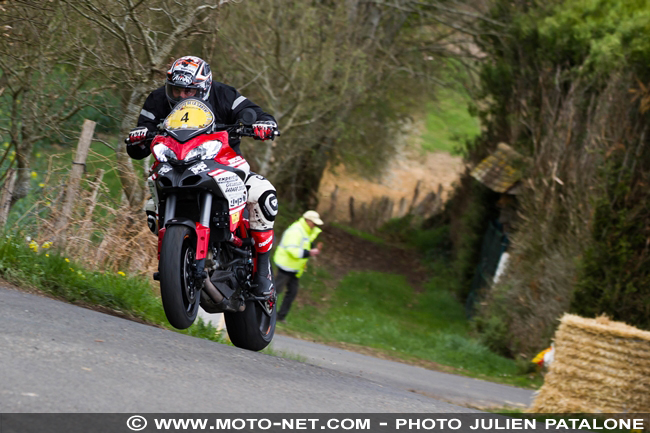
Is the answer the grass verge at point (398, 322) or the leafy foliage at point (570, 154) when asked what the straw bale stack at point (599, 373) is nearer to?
the leafy foliage at point (570, 154)

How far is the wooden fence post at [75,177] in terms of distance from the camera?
7.91 metres

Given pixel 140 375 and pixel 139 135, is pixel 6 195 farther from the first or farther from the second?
pixel 140 375

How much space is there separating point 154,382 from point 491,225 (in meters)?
17.5

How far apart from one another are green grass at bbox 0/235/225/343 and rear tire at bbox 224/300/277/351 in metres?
0.63

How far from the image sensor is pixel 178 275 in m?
5.57

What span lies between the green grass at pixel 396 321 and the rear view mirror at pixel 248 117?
7.51 meters

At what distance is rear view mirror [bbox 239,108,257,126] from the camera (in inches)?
248

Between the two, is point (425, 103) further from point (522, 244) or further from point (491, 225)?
point (522, 244)

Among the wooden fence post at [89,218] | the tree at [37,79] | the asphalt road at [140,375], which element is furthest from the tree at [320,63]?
the asphalt road at [140,375]

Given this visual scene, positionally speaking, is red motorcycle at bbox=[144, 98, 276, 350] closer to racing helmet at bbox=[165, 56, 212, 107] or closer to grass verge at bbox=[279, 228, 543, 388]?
racing helmet at bbox=[165, 56, 212, 107]

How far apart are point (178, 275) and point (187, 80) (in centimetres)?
153

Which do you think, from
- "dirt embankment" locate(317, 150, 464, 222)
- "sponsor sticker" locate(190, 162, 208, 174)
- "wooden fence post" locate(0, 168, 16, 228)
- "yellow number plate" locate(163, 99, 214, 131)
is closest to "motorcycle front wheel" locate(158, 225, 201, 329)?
"sponsor sticker" locate(190, 162, 208, 174)

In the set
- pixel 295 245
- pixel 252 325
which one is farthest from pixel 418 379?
pixel 295 245

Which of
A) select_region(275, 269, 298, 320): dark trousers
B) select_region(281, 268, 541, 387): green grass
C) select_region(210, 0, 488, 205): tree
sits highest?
select_region(210, 0, 488, 205): tree
